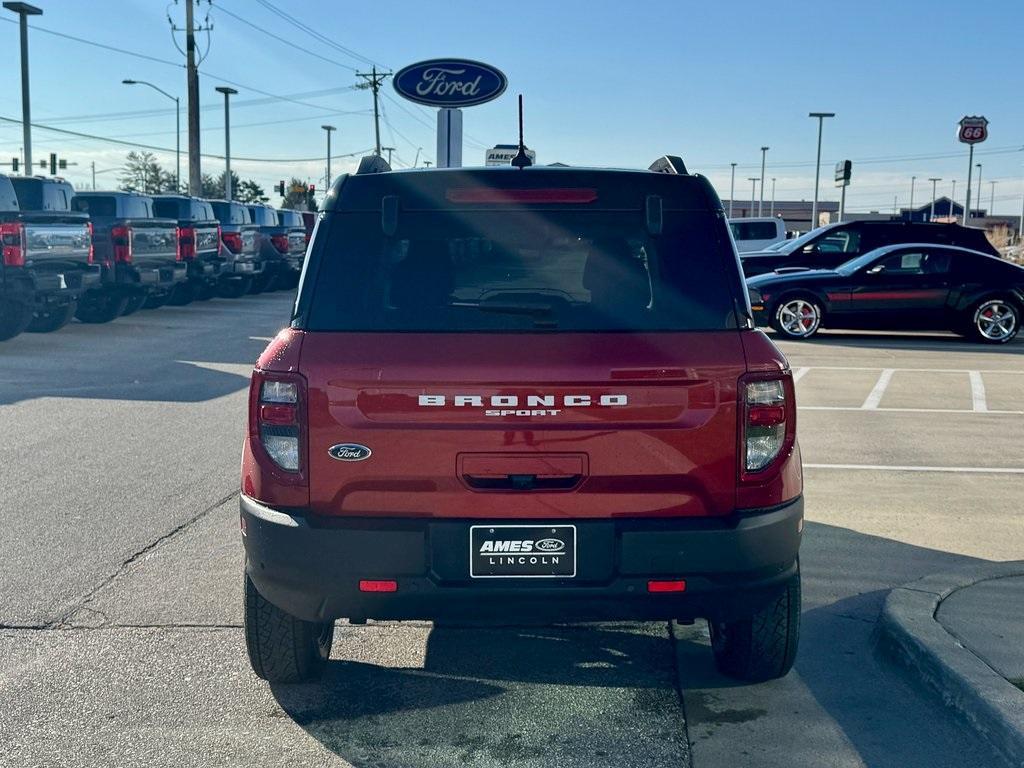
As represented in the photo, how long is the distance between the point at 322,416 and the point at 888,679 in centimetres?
238

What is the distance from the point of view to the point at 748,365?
3877 mm

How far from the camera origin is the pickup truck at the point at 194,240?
22.4 m

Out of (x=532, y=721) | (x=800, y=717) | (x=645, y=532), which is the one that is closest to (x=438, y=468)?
(x=645, y=532)

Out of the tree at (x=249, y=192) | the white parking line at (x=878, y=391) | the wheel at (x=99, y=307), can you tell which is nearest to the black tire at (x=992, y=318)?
the white parking line at (x=878, y=391)

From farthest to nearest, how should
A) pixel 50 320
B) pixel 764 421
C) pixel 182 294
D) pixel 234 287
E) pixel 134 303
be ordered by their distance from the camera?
pixel 234 287
pixel 182 294
pixel 134 303
pixel 50 320
pixel 764 421

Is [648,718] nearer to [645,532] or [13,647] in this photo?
[645,532]

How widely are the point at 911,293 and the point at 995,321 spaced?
1.45 m

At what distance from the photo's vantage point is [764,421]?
154 inches

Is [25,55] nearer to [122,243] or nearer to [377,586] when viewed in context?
[122,243]

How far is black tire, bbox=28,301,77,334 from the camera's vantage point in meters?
18.1

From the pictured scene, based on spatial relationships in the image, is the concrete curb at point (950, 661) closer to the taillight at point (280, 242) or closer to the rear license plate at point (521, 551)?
the rear license plate at point (521, 551)

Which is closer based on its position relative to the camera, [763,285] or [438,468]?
[438,468]

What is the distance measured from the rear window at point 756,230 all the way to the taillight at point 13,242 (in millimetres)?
22758

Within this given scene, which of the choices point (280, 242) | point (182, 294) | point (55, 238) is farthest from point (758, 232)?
point (55, 238)
